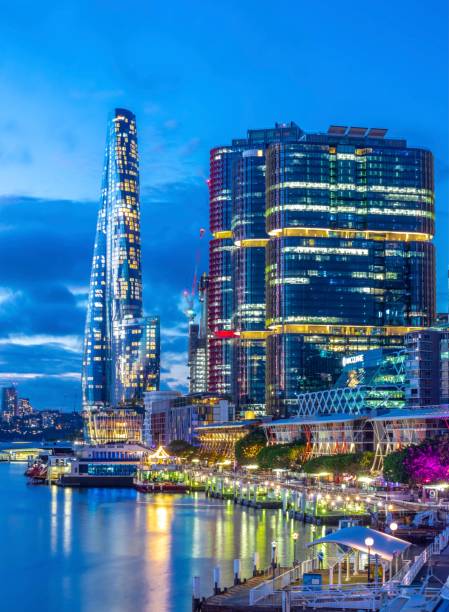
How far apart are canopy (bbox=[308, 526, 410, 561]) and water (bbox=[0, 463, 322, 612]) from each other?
15.7m

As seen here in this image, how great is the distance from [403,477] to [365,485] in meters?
11.7

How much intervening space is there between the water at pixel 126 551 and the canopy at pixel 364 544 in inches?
620

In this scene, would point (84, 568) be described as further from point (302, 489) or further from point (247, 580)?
point (302, 489)

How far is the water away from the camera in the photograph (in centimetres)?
8994

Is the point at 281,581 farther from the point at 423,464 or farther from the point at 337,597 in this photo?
the point at 423,464

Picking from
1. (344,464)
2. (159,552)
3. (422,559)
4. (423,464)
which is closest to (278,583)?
(422,559)

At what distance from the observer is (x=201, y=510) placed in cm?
17162

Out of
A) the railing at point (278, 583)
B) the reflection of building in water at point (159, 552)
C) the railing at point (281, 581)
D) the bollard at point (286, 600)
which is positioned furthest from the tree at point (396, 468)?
the bollard at point (286, 600)

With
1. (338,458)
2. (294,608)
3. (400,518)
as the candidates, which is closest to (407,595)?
(294,608)

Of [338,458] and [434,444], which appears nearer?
[434,444]

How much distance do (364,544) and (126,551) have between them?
5276 cm

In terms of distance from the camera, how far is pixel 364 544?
232ft

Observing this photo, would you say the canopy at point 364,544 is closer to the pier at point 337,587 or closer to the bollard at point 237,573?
the pier at point 337,587

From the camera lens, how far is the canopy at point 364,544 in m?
70.3
